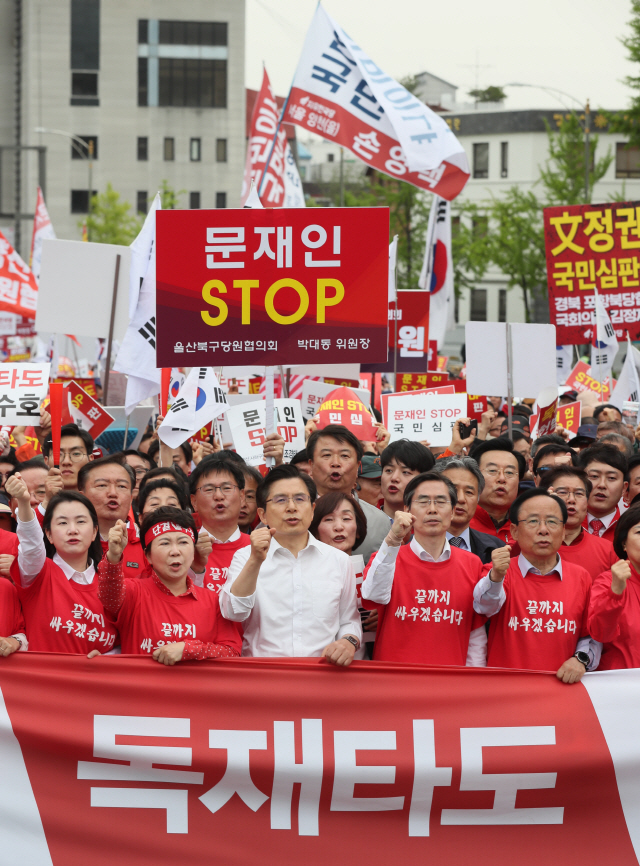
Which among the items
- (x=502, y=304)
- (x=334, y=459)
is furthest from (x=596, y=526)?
(x=502, y=304)

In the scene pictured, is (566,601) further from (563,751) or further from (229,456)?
(229,456)

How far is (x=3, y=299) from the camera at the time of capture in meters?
13.8

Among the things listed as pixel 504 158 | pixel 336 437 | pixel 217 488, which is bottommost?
pixel 217 488

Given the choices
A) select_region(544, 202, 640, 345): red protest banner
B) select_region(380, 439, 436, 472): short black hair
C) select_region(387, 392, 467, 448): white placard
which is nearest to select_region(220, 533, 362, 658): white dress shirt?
select_region(380, 439, 436, 472): short black hair

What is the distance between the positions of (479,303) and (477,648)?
55332 millimetres

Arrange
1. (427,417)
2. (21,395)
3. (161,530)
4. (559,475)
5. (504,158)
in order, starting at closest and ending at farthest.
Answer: (161,530)
(559,475)
(21,395)
(427,417)
(504,158)

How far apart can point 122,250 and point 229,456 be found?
12.9 feet

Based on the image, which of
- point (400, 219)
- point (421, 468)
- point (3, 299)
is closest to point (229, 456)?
point (421, 468)

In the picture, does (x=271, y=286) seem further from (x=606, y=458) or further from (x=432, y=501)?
(x=606, y=458)

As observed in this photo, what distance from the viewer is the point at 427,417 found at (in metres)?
7.71

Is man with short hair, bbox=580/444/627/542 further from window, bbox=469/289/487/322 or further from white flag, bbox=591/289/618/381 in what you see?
window, bbox=469/289/487/322

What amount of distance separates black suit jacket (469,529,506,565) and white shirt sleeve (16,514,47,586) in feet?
6.96

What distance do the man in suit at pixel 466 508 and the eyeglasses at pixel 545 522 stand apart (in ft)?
2.30

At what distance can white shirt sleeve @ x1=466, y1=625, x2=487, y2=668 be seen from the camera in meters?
4.71
